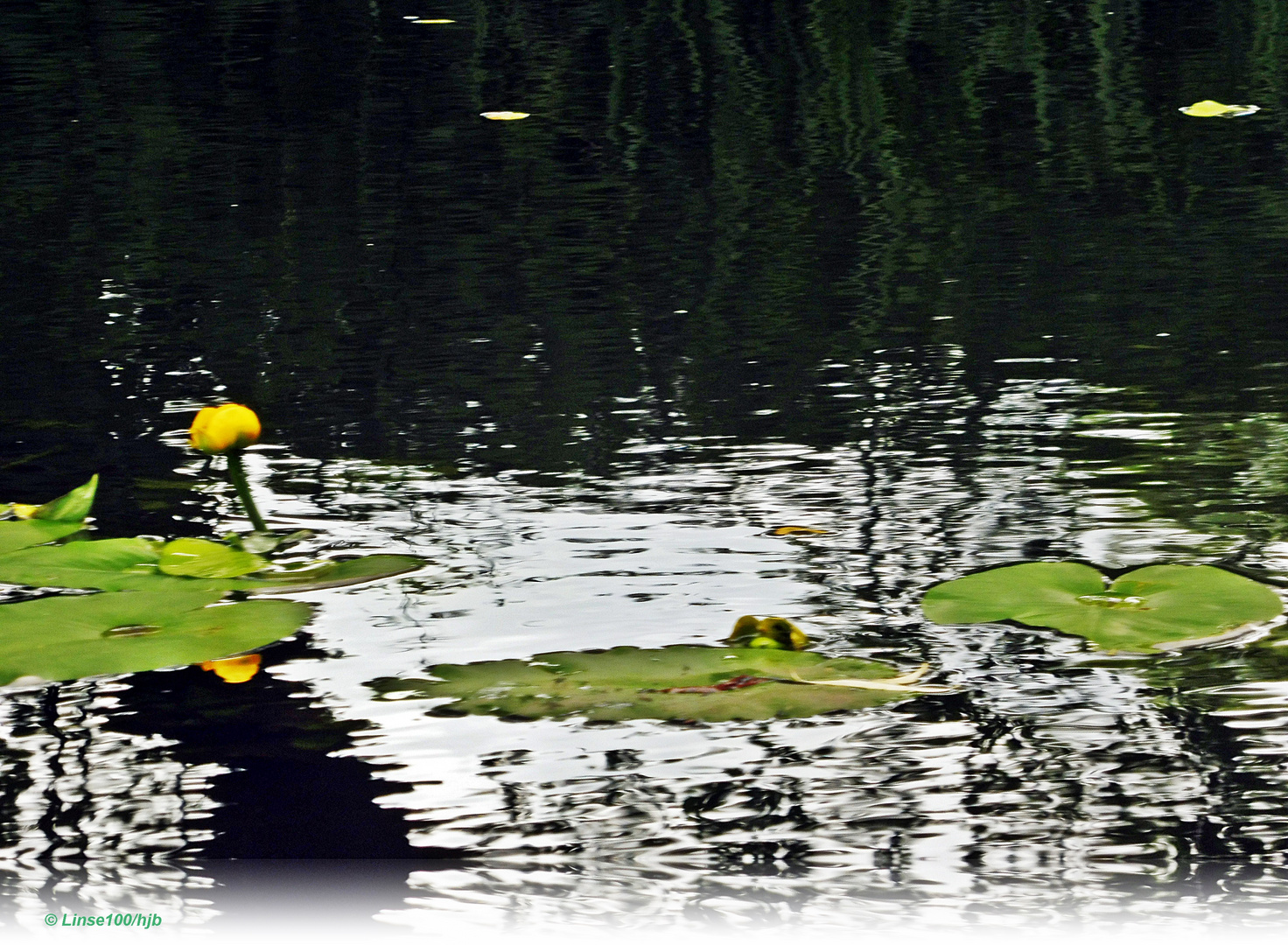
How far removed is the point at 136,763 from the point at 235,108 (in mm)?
2417

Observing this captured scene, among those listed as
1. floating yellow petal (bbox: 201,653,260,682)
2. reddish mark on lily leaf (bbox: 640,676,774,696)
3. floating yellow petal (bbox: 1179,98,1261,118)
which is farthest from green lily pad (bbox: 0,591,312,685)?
floating yellow petal (bbox: 1179,98,1261,118)

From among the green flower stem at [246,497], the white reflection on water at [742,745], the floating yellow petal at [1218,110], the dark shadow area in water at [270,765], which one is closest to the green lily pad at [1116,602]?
the white reflection on water at [742,745]

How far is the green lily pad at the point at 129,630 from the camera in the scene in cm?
112

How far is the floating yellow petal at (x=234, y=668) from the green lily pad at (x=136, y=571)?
11cm

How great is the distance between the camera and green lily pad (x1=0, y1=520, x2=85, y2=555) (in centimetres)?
134

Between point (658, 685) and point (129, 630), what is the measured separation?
1.34 ft

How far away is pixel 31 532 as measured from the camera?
136cm

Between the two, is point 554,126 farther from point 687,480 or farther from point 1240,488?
point 1240,488

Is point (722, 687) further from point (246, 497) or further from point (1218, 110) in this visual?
point (1218, 110)

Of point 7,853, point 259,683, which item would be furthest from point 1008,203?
point 7,853

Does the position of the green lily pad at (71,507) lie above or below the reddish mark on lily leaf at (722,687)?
above

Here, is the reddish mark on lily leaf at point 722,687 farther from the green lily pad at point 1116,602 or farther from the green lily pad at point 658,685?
the green lily pad at point 1116,602

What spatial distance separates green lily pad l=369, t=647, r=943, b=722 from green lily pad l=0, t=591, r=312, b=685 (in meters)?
0.13

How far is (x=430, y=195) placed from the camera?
2490 millimetres
